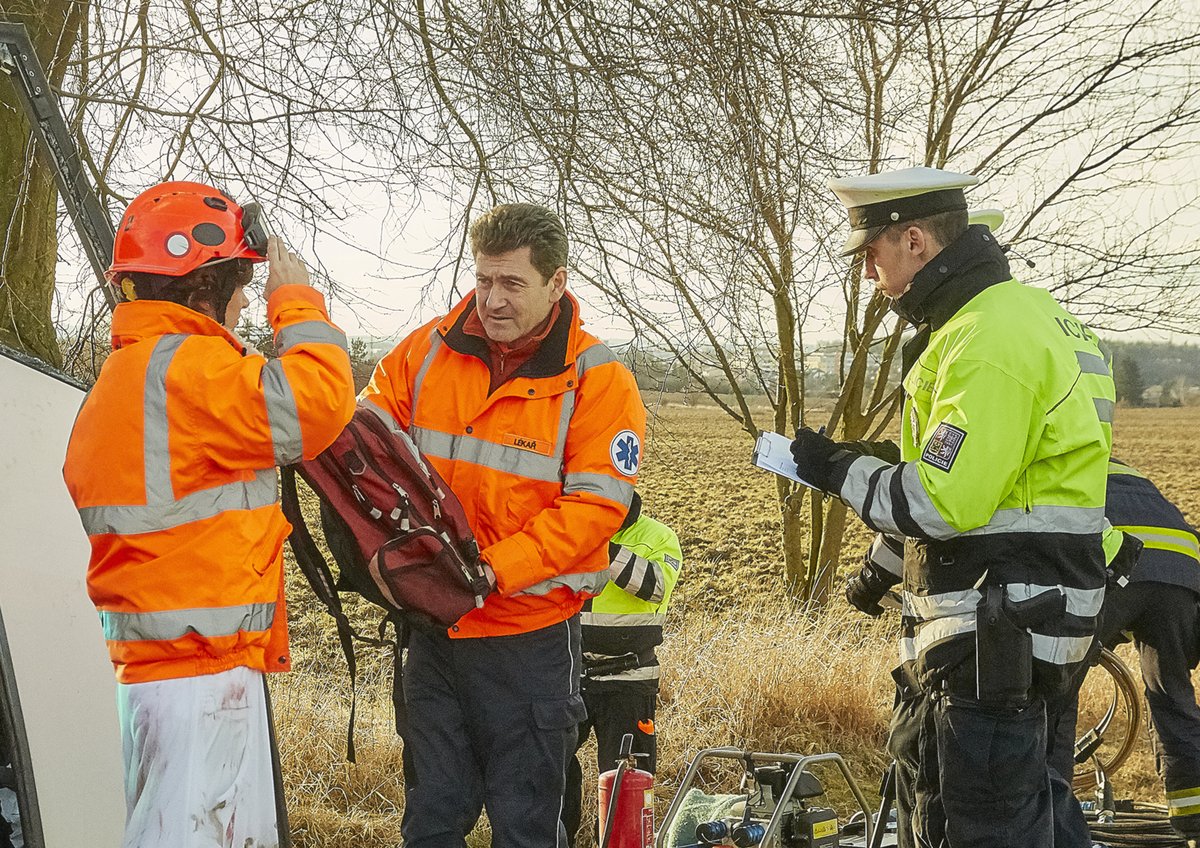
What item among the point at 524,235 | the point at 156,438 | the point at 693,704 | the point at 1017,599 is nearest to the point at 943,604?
the point at 1017,599

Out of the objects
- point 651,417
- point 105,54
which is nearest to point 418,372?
point 105,54

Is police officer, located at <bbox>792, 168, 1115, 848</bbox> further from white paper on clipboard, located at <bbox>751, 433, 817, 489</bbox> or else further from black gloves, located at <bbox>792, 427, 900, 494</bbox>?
white paper on clipboard, located at <bbox>751, 433, 817, 489</bbox>

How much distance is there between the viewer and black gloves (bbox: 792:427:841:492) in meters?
3.23

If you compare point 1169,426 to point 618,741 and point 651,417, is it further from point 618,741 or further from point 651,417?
point 618,741

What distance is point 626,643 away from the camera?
14.6 feet

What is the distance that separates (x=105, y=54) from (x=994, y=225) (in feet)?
13.2

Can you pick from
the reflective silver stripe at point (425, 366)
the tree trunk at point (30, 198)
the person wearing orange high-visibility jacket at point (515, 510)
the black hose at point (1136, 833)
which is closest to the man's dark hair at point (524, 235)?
the person wearing orange high-visibility jacket at point (515, 510)

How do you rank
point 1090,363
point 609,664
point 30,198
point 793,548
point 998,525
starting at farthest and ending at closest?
1. point 793,548
2. point 30,198
3. point 609,664
4. point 1090,363
5. point 998,525

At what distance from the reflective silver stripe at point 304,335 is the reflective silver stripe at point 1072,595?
1816 millimetres

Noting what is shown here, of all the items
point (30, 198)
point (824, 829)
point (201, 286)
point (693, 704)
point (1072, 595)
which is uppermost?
point (30, 198)

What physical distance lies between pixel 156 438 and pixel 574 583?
122 centimetres

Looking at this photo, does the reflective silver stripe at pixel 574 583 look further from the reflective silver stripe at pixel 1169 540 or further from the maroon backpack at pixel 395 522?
the reflective silver stripe at pixel 1169 540

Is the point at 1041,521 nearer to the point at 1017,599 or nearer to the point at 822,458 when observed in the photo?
the point at 1017,599

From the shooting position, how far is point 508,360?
321cm
